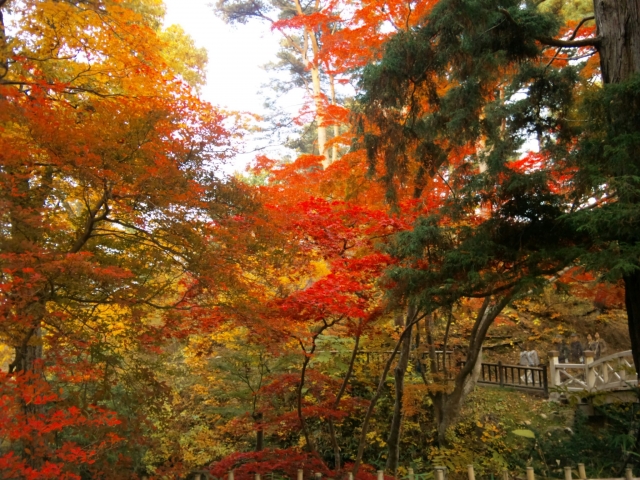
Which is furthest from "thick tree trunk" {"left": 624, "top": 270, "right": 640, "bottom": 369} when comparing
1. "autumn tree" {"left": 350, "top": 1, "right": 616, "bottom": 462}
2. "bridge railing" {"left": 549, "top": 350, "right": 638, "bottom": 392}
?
"bridge railing" {"left": 549, "top": 350, "right": 638, "bottom": 392}

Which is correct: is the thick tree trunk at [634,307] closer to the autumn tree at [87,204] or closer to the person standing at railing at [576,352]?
the autumn tree at [87,204]

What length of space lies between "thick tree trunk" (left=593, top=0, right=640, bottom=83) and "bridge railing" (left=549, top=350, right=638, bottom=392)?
600 cm

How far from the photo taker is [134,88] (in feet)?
19.5

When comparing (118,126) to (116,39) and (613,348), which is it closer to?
(116,39)

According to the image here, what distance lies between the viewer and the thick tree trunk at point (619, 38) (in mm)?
5285

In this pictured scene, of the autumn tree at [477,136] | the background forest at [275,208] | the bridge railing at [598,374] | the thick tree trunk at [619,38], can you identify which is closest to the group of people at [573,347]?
the bridge railing at [598,374]

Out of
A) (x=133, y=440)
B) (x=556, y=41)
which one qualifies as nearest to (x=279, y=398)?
(x=133, y=440)

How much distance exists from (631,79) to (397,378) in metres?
4.87

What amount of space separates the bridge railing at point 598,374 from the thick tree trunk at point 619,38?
19.7ft

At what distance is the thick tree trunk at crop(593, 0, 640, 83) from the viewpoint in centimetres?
529

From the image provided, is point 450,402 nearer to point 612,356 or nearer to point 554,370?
point 612,356

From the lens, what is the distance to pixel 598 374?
34.6 feet

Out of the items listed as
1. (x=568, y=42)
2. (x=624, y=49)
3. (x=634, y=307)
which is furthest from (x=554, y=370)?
(x=568, y=42)

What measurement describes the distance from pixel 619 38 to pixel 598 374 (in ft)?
25.1
